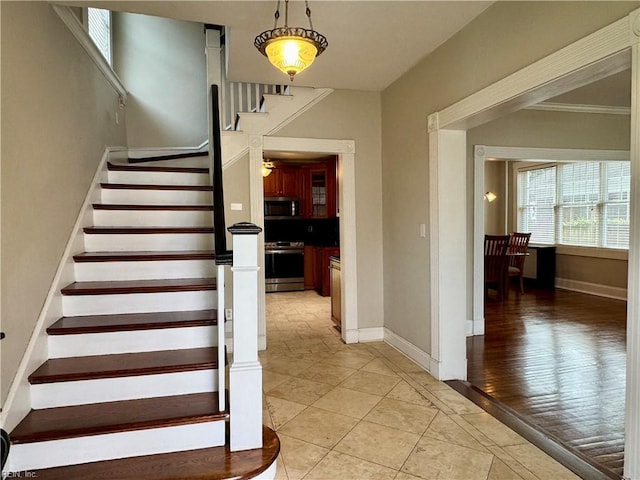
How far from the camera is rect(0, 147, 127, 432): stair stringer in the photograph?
1806mm

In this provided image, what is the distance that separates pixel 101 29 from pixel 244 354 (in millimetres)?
4224

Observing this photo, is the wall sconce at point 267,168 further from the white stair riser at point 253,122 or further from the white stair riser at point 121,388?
the white stair riser at point 121,388

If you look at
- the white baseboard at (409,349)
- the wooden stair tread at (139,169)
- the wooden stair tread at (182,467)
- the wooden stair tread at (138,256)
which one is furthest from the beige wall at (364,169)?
the wooden stair tread at (182,467)

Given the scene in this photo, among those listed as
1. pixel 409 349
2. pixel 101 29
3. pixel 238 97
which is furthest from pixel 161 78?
pixel 409 349

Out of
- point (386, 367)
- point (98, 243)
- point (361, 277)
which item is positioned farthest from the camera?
point (361, 277)

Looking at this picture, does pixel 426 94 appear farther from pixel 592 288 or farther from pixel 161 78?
pixel 592 288

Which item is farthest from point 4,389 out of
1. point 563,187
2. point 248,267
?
point 563,187

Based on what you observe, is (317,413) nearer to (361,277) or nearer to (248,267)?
(248,267)

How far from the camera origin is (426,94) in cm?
326

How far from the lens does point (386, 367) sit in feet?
11.2

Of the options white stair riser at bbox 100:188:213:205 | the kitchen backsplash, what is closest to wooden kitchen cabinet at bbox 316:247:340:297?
the kitchen backsplash

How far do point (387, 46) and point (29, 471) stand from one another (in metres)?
3.44

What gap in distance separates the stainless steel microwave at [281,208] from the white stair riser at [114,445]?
5759 mm

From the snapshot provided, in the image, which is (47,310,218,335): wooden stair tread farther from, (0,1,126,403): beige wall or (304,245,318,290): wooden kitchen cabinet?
(304,245,318,290): wooden kitchen cabinet
